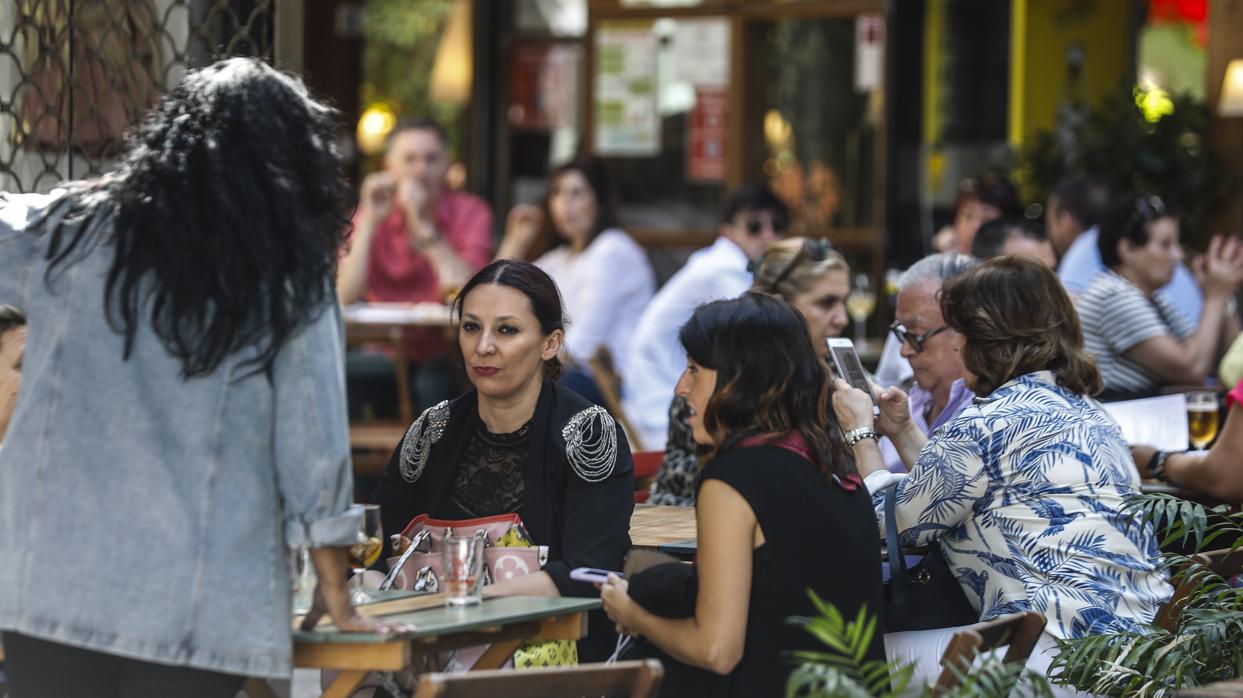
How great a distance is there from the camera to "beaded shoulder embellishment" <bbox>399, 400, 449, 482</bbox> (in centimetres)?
358

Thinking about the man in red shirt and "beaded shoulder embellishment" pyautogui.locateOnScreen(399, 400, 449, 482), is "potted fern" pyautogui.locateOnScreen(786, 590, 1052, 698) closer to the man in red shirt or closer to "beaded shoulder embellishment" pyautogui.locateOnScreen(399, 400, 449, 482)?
"beaded shoulder embellishment" pyautogui.locateOnScreen(399, 400, 449, 482)

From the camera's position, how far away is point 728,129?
372 inches

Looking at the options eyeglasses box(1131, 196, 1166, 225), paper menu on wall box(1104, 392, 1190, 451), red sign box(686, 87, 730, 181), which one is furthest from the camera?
red sign box(686, 87, 730, 181)

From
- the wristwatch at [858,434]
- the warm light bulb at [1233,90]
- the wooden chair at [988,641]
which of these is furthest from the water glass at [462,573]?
the warm light bulb at [1233,90]

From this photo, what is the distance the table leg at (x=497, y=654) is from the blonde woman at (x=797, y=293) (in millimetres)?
1601

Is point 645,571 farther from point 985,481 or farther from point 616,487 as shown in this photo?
point 985,481

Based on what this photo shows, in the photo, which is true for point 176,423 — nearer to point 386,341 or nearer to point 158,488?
point 158,488

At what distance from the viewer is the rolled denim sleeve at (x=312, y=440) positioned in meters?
2.46

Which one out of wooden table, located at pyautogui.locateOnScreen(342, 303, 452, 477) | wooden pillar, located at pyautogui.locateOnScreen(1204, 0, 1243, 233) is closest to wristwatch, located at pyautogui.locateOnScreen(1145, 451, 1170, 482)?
wooden table, located at pyautogui.locateOnScreen(342, 303, 452, 477)

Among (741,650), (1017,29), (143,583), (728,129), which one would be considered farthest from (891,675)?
(1017,29)

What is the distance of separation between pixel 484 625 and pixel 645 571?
0.39 m

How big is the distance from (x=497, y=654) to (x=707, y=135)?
678 cm

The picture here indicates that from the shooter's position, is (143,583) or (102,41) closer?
(143,583)

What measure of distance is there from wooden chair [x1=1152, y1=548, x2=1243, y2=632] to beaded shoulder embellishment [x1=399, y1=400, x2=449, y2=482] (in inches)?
62.5
